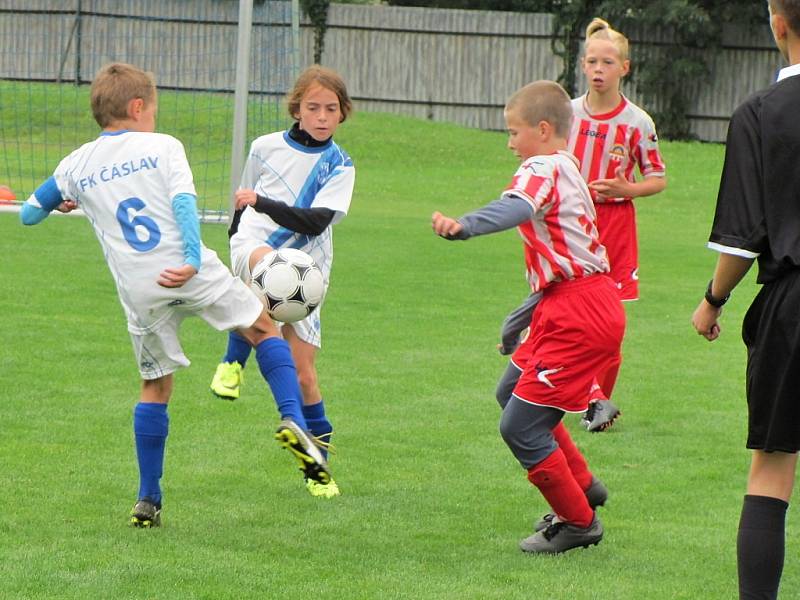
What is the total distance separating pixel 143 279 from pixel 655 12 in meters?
25.0

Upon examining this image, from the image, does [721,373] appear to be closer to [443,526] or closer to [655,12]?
[443,526]

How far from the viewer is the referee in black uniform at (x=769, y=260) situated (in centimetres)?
384

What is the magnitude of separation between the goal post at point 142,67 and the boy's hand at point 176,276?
11.0 metres

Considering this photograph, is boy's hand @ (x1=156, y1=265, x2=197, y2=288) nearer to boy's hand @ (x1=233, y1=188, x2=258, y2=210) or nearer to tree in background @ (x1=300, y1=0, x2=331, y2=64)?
boy's hand @ (x1=233, y1=188, x2=258, y2=210)

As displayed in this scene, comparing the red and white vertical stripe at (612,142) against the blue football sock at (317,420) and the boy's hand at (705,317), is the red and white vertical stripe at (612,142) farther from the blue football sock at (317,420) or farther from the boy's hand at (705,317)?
the boy's hand at (705,317)

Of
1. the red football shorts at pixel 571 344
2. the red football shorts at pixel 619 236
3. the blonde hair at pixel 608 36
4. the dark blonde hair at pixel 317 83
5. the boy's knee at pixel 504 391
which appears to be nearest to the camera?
the red football shorts at pixel 571 344

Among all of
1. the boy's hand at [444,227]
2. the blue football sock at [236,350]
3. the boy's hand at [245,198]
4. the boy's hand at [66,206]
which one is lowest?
the blue football sock at [236,350]

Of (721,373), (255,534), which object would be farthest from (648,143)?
(255,534)

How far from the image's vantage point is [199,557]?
4.83m

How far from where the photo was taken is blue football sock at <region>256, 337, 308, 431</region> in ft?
17.4

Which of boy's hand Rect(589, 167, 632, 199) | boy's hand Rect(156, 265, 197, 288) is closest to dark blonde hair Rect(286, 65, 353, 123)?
boy's hand Rect(156, 265, 197, 288)

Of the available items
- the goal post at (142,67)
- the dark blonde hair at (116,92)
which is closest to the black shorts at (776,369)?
the dark blonde hair at (116,92)

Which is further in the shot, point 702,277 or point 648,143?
point 702,277

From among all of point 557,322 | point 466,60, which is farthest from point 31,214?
point 466,60
